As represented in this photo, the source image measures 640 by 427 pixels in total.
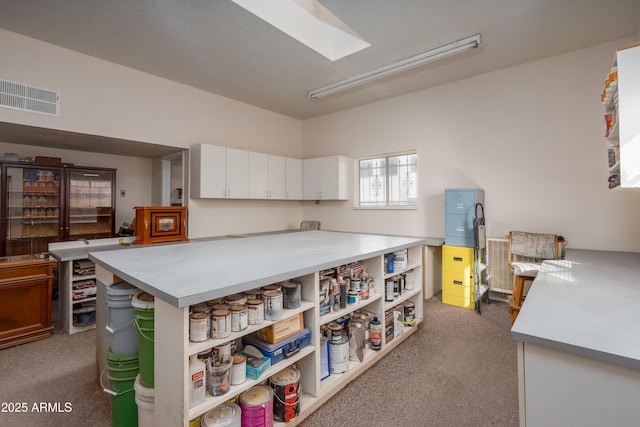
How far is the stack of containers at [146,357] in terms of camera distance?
140 centimetres

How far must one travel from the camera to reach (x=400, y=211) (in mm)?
4711

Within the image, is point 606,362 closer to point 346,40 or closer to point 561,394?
point 561,394

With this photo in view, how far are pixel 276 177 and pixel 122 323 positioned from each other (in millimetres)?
3649

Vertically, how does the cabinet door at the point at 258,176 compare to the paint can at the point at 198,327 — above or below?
above

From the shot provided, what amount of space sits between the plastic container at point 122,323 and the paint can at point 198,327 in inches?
26.2

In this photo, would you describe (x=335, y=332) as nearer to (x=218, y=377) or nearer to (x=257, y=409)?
(x=257, y=409)

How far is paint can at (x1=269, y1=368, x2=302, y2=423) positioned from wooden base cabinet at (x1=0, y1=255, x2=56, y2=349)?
2.72m

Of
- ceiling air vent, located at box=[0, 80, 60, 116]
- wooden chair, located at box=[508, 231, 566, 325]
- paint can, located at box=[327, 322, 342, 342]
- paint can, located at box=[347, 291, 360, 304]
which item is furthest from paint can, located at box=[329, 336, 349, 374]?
ceiling air vent, located at box=[0, 80, 60, 116]

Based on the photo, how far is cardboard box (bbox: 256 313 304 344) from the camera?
1.55 meters

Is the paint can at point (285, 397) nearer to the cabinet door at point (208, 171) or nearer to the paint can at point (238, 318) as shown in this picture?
the paint can at point (238, 318)

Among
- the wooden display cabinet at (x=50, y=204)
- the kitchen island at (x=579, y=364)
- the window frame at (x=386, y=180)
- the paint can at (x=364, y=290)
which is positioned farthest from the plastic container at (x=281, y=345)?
the wooden display cabinet at (x=50, y=204)

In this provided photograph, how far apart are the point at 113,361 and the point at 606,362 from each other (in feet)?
7.08

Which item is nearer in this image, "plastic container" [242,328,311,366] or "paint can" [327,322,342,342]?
"plastic container" [242,328,311,366]

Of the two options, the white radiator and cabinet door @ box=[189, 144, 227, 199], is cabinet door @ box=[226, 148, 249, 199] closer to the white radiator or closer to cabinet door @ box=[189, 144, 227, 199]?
cabinet door @ box=[189, 144, 227, 199]
